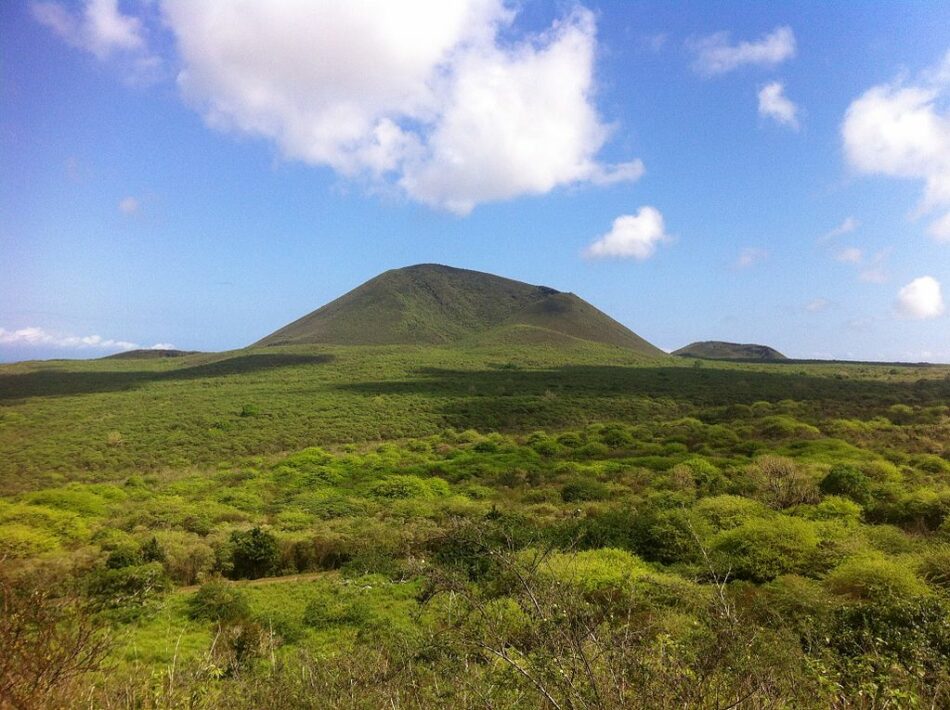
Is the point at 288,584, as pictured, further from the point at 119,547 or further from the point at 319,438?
the point at 319,438

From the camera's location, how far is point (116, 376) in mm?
80625

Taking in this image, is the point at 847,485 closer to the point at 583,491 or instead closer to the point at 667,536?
the point at 667,536

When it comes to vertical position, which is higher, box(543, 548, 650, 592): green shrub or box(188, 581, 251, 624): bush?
box(543, 548, 650, 592): green shrub

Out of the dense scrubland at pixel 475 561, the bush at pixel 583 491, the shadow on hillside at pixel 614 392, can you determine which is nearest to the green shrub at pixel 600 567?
the dense scrubland at pixel 475 561

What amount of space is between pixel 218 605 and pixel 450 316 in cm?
15221

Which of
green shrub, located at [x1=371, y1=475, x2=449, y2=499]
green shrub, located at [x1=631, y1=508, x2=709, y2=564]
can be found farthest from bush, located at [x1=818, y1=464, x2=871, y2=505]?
green shrub, located at [x1=371, y1=475, x2=449, y2=499]

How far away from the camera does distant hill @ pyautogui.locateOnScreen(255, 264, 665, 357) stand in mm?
133000

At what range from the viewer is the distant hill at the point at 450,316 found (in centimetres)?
13300

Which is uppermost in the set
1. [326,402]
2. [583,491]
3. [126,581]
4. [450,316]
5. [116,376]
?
[450,316]

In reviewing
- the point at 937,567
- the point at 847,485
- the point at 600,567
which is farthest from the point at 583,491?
the point at 937,567

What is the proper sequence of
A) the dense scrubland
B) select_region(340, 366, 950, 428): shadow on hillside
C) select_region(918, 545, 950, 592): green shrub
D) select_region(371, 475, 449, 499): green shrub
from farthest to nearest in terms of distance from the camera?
select_region(340, 366, 950, 428): shadow on hillside, select_region(371, 475, 449, 499): green shrub, select_region(918, 545, 950, 592): green shrub, the dense scrubland

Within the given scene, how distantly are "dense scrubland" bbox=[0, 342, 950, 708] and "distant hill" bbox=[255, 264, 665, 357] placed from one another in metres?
85.5

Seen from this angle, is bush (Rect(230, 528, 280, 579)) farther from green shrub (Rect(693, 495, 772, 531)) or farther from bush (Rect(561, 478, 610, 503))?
green shrub (Rect(693, 495, 772, 531))

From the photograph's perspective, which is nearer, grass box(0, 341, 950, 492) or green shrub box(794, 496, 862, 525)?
green shrub box(794, 496, 862, 525)
